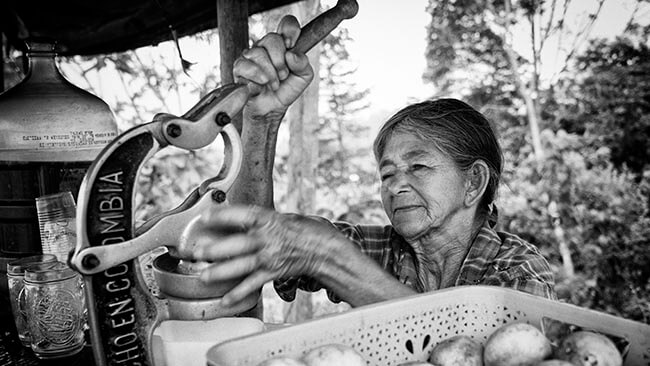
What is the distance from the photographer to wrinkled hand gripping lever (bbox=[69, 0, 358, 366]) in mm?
1005

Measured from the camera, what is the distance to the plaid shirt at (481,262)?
1696 millimetres

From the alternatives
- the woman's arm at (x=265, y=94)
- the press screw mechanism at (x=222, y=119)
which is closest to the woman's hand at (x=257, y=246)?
the press screw mechanism at (x=222, y=119)

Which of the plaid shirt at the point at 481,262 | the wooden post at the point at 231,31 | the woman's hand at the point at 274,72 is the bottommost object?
the plaid shirt at the point at 481,262

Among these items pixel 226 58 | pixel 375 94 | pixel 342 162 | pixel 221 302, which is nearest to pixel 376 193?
pixel 342 162

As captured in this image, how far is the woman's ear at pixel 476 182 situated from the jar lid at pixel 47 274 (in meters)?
1.31

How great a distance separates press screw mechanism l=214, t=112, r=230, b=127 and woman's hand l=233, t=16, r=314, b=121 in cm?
38

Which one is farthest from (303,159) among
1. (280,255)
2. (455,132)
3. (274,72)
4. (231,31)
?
(280,255)

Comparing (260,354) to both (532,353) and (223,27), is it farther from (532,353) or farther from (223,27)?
(223,27)

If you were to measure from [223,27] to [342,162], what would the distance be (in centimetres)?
353

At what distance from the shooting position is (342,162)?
574 centimetres

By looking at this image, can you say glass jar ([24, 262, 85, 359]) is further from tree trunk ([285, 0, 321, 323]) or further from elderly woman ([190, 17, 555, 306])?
tree trunk ([285, 0, 321, 323])

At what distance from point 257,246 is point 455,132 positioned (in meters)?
1.08

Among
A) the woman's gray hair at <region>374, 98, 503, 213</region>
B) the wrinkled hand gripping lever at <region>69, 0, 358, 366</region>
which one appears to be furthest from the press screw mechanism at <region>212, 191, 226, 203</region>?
the woman's gray hair at <region>374, 98, 503, 213</region>

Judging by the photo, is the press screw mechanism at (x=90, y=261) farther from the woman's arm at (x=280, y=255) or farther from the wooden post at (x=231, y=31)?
the wooden post at (x=231, y=31)
